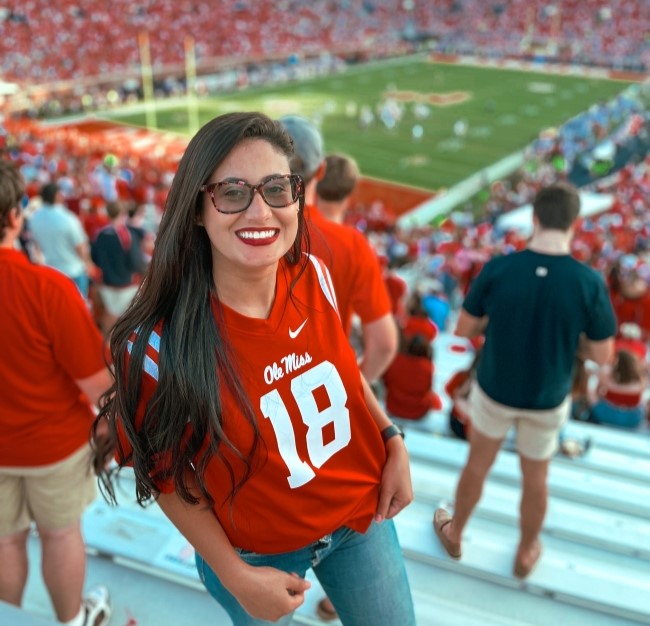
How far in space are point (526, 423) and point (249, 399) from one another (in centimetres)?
142

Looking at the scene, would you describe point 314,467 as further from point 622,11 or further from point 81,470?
point 622,11

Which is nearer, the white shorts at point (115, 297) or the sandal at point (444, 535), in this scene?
the sandal at point (444, 535)

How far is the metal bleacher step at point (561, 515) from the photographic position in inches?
105

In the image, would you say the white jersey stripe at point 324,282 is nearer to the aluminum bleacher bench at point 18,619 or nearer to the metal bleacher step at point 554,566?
the aluminum bleacher bench at point 18,619

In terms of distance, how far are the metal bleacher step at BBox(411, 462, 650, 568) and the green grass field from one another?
55.1ft

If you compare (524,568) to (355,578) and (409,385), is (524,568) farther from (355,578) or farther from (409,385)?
(409,385)

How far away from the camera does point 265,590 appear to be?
4.81ft

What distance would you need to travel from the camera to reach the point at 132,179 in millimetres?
14578

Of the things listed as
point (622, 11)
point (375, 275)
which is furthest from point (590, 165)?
point (622, 11)

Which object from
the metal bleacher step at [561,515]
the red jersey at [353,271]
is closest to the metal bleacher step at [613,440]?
the metal bleacher step at [561,515]

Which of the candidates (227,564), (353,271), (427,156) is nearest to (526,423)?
(353,271)

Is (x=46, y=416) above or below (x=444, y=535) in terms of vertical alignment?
above

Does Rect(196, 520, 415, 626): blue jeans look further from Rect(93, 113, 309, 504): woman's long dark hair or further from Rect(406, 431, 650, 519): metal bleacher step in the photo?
Rect(406, 431, 650, 519): metal bleacher step

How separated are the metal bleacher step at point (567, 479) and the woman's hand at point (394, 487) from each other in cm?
172
